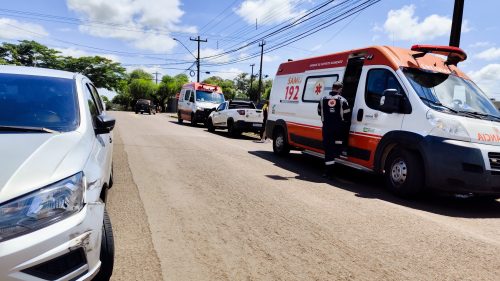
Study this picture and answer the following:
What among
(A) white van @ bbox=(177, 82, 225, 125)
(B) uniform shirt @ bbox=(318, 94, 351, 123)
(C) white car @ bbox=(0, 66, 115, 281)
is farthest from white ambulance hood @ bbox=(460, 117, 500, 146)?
(A) white van @ bbox=(177, 82, 225, 125)

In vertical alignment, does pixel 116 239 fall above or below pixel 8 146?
below

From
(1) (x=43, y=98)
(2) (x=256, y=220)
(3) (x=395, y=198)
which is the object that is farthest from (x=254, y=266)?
(3) (x=395, y=198)

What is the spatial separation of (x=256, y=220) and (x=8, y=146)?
2794 millimetres

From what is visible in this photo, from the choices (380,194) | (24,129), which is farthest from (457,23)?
(24,129)

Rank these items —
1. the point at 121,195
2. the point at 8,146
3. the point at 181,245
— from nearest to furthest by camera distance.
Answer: the point at 8,146 < the point at 181,245 < the point at 121,195

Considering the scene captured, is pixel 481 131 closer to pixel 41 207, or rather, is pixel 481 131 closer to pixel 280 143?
pixel 280 143

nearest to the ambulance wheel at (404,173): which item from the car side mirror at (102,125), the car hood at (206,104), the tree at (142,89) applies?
the car side mirror at (102,125)

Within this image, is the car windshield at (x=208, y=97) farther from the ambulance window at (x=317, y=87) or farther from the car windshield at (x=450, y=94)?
the car windshield at (x=450, y=94)

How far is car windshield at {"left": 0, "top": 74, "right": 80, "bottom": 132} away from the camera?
3.33 meters

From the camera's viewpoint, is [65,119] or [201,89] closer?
[65,119]

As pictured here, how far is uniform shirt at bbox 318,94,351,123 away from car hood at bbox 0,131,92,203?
17.1 ft

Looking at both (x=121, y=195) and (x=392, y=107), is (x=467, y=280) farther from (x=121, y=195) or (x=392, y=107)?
(x=121, y=195)

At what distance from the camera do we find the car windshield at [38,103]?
3.33m

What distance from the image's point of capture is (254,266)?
11.3 feet
